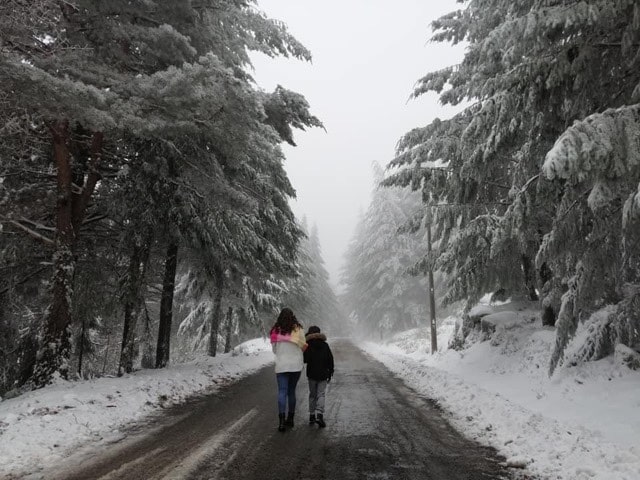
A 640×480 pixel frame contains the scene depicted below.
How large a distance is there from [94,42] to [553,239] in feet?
32.5

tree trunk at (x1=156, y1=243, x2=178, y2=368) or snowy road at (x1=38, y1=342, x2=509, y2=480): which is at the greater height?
tree trunk at (x1=156, y1=243, x2=178, y2=368)

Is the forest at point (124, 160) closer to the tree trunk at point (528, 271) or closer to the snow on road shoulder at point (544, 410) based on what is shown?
the snow on road shoulder at point (544, 410)

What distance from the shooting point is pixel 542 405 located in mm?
7891

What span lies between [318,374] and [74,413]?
12.9 ft

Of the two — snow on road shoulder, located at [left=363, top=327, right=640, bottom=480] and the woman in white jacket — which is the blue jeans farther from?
snow on road shoulder, located at [left=363, top=327, right=640, bottom=480]

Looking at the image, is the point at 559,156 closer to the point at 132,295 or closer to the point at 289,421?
the point at 289,421

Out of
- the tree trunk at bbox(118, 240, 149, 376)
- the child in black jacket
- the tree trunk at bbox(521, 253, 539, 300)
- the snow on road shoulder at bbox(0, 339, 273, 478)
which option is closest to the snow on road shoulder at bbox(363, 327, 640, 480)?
the tree trunk at bbox(521, 253, 539, 300)

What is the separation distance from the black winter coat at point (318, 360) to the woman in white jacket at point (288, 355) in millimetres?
171

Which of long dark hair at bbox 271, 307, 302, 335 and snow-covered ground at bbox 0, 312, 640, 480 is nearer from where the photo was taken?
snow-covered ground at bbox 0, 312, 640, 480

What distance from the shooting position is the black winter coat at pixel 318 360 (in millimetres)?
7066

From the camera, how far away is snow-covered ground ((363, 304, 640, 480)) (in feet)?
15.8

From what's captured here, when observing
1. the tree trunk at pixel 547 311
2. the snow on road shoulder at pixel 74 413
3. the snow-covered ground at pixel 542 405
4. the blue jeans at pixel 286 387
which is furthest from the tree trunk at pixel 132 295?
the tree trunk at pixel 547 311

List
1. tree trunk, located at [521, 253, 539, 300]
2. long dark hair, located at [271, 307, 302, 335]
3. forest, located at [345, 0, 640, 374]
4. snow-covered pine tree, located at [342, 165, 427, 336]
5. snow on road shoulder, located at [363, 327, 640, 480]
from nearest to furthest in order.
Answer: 1. forest, located at [345, 0, 640, 374]
2. snow on road shoulder, located at [363, 327, 640, 480]
3. long dark hair, located at [271, 307, 302, 335]
4. tree trunk, located at [521, 253, 539, 300]
5. snow-covered pine tree, located at [342, 165, 427, 336]

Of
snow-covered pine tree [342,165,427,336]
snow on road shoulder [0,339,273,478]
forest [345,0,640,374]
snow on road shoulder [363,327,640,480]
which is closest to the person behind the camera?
forest [345,0,640,374]
